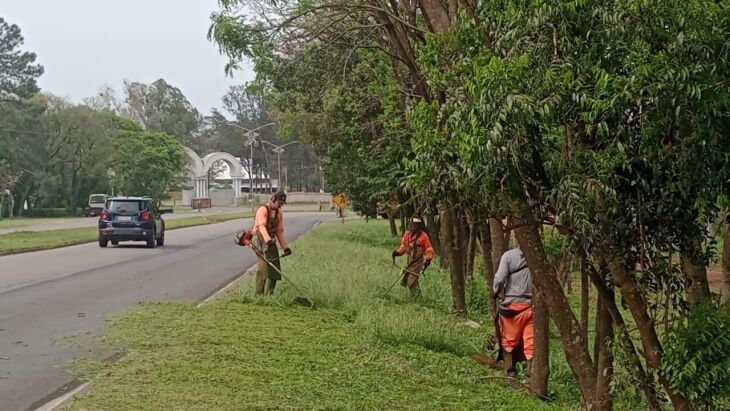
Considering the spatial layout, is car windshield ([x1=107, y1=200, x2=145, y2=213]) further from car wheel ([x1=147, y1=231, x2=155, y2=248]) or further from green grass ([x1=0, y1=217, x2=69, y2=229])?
green grass ([x1=0, y1=217, x2=69, y2=229])

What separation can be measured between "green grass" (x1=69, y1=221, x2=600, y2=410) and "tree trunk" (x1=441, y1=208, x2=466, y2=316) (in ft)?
0.81

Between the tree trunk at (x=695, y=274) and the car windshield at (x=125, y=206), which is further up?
the car windshield at (x=125, y=206)

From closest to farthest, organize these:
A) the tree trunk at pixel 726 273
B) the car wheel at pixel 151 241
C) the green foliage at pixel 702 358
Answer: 1. the green foliage at pixel 702 358
2. the tree trunk at pixel 726 273
3. the car wheel at pixel 151 241

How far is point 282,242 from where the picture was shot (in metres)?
12.8

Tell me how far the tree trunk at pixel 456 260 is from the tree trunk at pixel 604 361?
6.20 meters

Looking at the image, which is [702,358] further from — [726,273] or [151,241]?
[151,241]

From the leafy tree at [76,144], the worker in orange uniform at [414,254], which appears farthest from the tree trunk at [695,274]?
the leafy tree at [76,144]

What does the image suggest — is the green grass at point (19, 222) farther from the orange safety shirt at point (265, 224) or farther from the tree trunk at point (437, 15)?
the tree trunk at point (437, 15)

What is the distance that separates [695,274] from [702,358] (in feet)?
3.41

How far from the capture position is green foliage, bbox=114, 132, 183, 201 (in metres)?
77.2

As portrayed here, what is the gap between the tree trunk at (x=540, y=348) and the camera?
7.64 m

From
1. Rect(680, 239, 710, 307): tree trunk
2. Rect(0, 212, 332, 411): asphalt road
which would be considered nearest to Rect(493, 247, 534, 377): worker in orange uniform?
Rect(680, 239, 710, 307): tree trunk

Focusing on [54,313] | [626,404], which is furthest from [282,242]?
[626,404]

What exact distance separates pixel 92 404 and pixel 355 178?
20.8 meters
